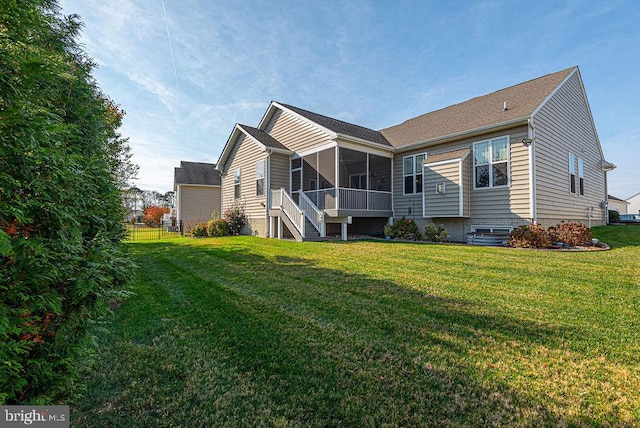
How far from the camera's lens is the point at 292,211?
11.5 meters

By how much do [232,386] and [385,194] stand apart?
11565 mm

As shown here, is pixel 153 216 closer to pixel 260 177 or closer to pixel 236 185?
pixel 236 185

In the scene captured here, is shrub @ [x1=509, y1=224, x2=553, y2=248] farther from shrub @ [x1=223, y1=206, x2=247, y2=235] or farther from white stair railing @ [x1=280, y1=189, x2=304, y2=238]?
shrub @ [x1=223, y1=206, x2=247, y2=235]

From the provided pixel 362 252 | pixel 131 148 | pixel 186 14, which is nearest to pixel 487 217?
pixel 362 252

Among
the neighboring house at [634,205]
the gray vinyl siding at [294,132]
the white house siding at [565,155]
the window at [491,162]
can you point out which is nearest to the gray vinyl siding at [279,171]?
the gray vinyl siding at [294,132]

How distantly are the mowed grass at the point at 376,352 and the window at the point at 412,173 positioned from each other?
7.16m

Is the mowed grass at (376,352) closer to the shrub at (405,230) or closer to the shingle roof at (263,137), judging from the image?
the shrub at (405,230)

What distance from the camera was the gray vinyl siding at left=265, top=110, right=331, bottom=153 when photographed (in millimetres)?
12141

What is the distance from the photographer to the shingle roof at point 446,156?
10547mm

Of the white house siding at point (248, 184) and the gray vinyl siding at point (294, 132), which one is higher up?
the gray vinyl siding at point (294, 132)

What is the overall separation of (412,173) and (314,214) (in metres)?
4.88

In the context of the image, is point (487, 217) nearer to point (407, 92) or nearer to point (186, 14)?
point (407, 92)

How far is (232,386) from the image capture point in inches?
87.4

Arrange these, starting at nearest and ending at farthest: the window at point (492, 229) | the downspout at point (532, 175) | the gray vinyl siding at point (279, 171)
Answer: the downspout at point (532, 175)
the window at point (492, 229)
the gray vinyl siding at point (279, 171)
